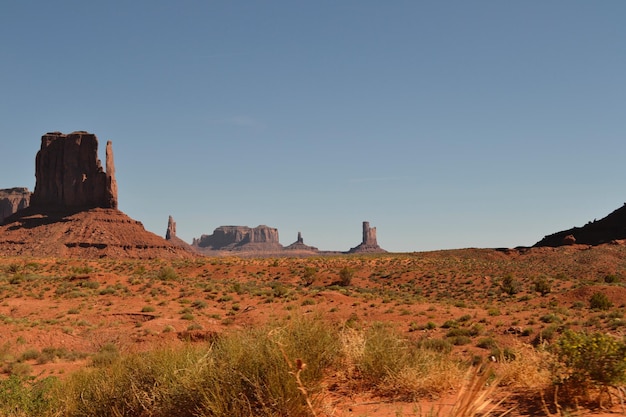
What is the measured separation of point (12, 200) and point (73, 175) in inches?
3578

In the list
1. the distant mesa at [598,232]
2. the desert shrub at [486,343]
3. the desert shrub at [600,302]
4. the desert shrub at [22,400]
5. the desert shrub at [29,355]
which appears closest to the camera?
the desert shrub at [22,400]

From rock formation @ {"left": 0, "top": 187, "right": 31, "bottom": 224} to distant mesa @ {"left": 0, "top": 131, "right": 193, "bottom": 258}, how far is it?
72099 mm

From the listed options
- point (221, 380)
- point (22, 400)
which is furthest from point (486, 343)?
point (22, 400)

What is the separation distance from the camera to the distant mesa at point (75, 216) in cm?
9038

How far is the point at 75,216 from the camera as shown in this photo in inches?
Result: 4102

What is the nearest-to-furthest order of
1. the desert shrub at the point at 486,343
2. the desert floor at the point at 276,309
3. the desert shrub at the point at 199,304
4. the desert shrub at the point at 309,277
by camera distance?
1. the desert floor at the point at 276,309
2. the desert shrub at the point at 486,343
3. the desert shrub at the point at 199,304
4. the desert shrub at the point at 309,277

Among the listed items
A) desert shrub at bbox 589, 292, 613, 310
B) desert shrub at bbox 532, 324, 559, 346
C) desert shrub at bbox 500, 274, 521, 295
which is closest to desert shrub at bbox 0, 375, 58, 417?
desert shrub at bbox 532, 324, 559, 346

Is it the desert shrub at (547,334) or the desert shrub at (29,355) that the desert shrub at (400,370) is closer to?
the desert shrub at (547,334)

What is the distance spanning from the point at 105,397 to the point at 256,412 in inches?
123

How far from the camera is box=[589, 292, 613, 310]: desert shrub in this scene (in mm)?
29281

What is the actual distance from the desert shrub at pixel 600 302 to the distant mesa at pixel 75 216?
273 ft

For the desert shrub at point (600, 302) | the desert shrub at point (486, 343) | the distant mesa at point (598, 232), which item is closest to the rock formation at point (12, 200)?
the distant mesa at point (598, 232)

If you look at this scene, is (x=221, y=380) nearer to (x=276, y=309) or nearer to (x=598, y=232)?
(x=276, y=309)

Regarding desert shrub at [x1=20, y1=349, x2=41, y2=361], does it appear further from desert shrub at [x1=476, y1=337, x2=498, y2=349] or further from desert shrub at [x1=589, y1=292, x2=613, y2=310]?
desert shrub at [x1=589, y1=292, x2=613, y2=310]
